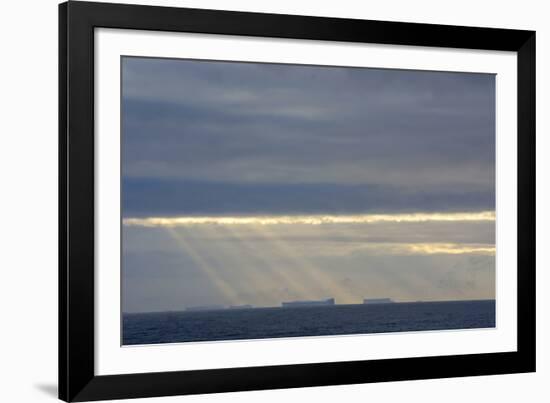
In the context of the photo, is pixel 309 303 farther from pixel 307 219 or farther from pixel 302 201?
pixel 302 201

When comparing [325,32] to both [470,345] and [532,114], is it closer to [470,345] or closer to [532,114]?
[532,114]

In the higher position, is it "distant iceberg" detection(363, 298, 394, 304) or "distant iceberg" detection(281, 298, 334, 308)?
"distant iceberg" detection(363, 298, 394, 304)

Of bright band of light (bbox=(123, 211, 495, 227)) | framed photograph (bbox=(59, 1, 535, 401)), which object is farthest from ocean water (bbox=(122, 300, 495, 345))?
bright band of light (bbox=(123, 211, 495, 227))

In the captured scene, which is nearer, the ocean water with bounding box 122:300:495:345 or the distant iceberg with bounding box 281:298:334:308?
the ocean water with bounding box 122:300:495:345

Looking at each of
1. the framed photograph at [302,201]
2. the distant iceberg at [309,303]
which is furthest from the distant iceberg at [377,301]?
the distant iceberg at [309,303]

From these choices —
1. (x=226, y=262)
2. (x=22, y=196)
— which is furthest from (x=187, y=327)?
(x=22, y=196)

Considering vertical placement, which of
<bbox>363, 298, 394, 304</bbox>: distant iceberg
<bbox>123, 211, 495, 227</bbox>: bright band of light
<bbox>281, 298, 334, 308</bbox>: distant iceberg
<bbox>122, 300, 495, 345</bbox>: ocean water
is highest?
<bbox>123, 211, 495, 227</bbox>: bright band of light

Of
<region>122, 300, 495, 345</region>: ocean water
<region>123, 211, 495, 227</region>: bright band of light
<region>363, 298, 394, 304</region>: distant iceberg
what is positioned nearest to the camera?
<region>122, 300, 495, 345</region>: ocean water

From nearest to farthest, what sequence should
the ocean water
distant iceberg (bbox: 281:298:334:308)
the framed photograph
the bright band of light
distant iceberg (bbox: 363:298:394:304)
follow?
the framed photograph, the ocean water, the bright band of light, distant iceberg (bbox: 363:298:394:304), distant iceberg (bbox: 281:298:334:308)

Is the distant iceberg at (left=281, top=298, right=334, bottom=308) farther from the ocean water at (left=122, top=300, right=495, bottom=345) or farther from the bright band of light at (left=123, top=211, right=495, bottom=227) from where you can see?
the bright band of light at (left=123, top=211, right=495, bottom=227)
